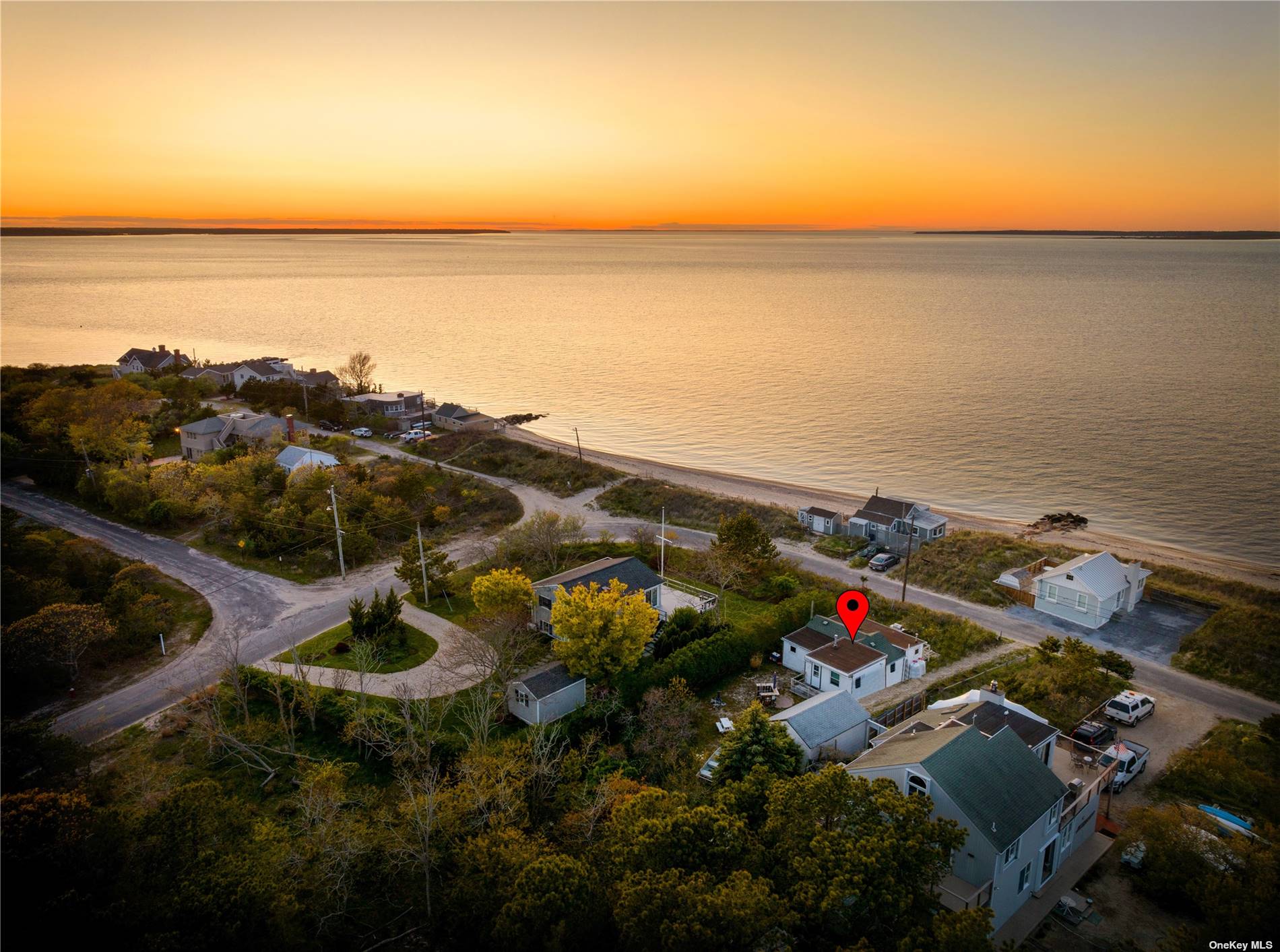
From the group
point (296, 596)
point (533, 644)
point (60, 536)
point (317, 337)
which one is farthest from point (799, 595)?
point (317, 337)

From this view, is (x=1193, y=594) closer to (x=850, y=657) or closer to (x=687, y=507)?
(x=850, y=657)

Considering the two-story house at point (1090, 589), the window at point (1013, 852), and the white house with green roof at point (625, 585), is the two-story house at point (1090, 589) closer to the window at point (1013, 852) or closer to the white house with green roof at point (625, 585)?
the white house with green roof at point (625, 585)

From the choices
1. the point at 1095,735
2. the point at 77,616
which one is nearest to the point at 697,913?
the point at 1095,735

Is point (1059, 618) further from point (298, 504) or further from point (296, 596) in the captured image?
point (298, 504)

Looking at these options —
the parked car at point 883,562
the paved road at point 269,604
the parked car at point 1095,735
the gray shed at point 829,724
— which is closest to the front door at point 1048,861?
the parked car at point 1095,735

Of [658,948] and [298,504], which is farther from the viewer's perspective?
[298,504]

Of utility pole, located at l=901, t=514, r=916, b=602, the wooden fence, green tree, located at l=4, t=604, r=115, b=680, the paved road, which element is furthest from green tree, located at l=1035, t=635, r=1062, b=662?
green tree, located at l=4, t=604, r=115, b=680
